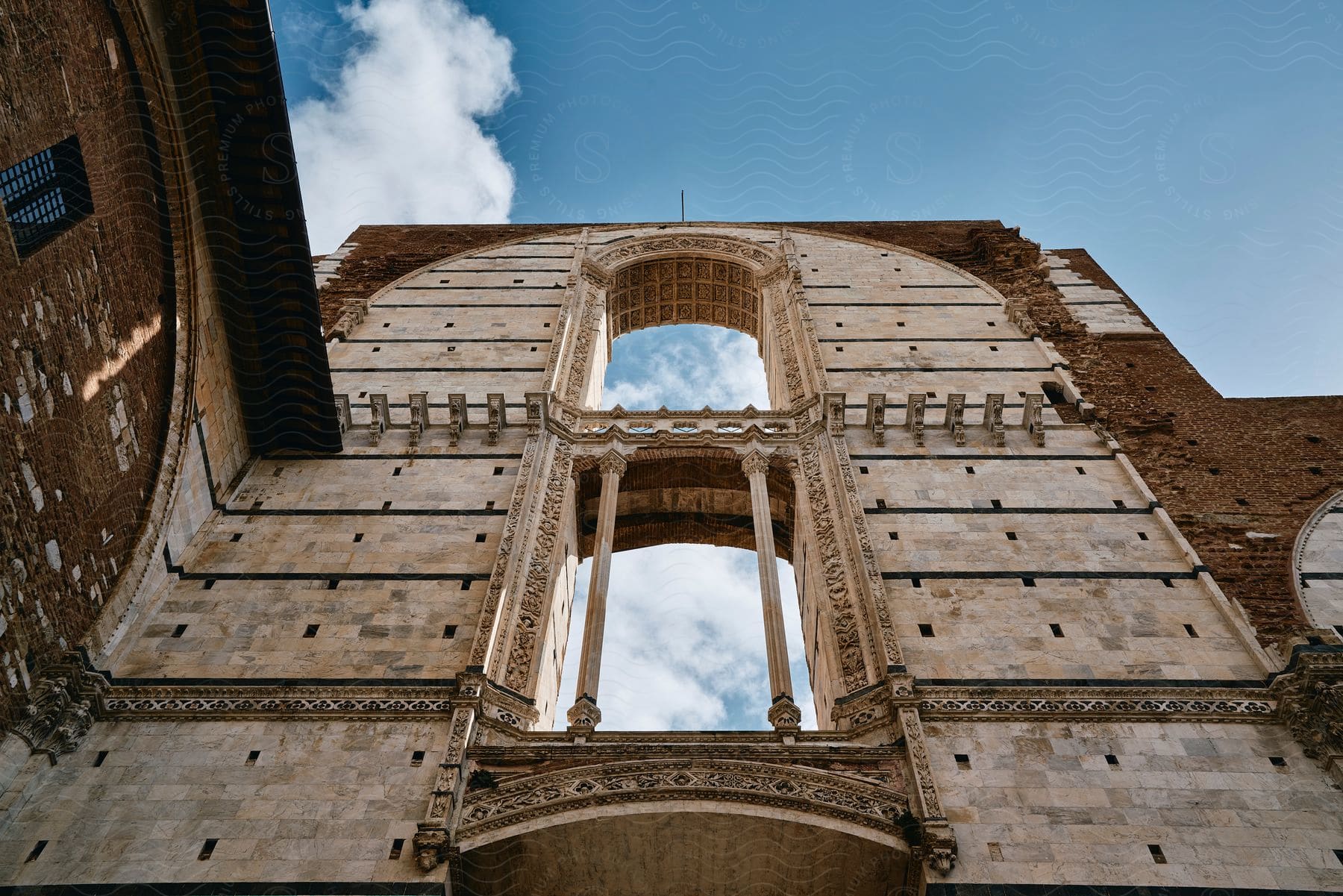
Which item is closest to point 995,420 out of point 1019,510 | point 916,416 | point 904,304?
point 916,416

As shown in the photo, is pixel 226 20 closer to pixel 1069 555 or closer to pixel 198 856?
pixel 198 856

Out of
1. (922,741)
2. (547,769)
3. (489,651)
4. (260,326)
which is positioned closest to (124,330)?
(260,326)

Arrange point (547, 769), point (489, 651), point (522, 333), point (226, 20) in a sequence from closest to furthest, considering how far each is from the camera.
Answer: point (547, 769)
point (489, 651)
point (226, 20)
point (522, 333)

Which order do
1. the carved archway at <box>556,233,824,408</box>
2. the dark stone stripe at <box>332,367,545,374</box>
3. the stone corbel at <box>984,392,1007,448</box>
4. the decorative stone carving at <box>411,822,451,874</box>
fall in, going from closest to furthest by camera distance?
1. the decorative stone carving at <box>411,822,451,874</box>
2. the stone corbel at <box>984,392,1007,448</box>
3. the dark stone stripe at <box>332,367,545,374</box>
4. the carved archway at <box>556,233,824,408</box>

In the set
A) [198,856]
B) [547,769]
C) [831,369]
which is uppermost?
[831,369]

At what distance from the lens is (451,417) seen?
1257 centimetres

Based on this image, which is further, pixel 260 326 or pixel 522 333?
pixel 522 333

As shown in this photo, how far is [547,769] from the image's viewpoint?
791 centimetres

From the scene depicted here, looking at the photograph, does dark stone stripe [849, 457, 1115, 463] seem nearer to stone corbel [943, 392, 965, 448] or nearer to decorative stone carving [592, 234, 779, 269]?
stone corbel [943, 392, 965, 448]

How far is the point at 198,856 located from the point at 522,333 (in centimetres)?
959

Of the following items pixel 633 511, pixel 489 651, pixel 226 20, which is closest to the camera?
pixel 489 651

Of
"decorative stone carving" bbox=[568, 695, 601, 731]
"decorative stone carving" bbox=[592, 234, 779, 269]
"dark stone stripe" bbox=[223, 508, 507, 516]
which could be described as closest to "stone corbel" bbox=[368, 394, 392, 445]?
"dark stone stripe" bbox=[223, 508, 507, 516]

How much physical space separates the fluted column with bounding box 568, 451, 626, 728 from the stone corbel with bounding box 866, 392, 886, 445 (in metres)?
3.16

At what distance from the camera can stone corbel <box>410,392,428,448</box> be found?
489 inches
